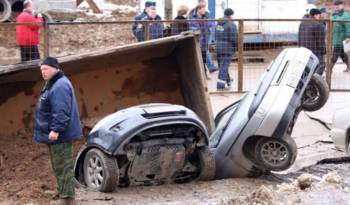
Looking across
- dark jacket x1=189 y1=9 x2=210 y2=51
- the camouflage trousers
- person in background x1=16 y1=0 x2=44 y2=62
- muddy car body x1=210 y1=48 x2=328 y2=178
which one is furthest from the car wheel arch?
dark jacket x1=189 y1=9 x2=210 y2=51

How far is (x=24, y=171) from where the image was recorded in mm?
8352

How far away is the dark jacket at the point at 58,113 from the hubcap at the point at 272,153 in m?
1.99

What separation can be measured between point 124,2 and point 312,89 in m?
15.9

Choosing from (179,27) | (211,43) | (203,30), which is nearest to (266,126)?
(179,27)

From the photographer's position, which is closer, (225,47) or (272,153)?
(272,153)

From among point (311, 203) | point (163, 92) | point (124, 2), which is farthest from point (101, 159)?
point (124, 2)

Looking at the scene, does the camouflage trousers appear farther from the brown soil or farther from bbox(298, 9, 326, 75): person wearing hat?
bbox(298, 9, 326, 75): person wearing hat

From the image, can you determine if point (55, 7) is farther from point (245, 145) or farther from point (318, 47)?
point (245, 145)

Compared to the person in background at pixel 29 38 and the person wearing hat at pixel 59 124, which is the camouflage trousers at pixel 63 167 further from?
the person in background at pixel 29 38

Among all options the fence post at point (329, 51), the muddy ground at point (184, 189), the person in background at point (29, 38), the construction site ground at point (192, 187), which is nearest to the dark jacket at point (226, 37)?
the fence post at point (329, 51)

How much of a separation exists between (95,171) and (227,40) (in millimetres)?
Answer: 7726

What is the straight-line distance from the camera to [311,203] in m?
6.07

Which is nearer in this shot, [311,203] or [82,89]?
[311,203]

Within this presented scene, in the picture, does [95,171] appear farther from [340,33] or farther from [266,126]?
[340,33]
